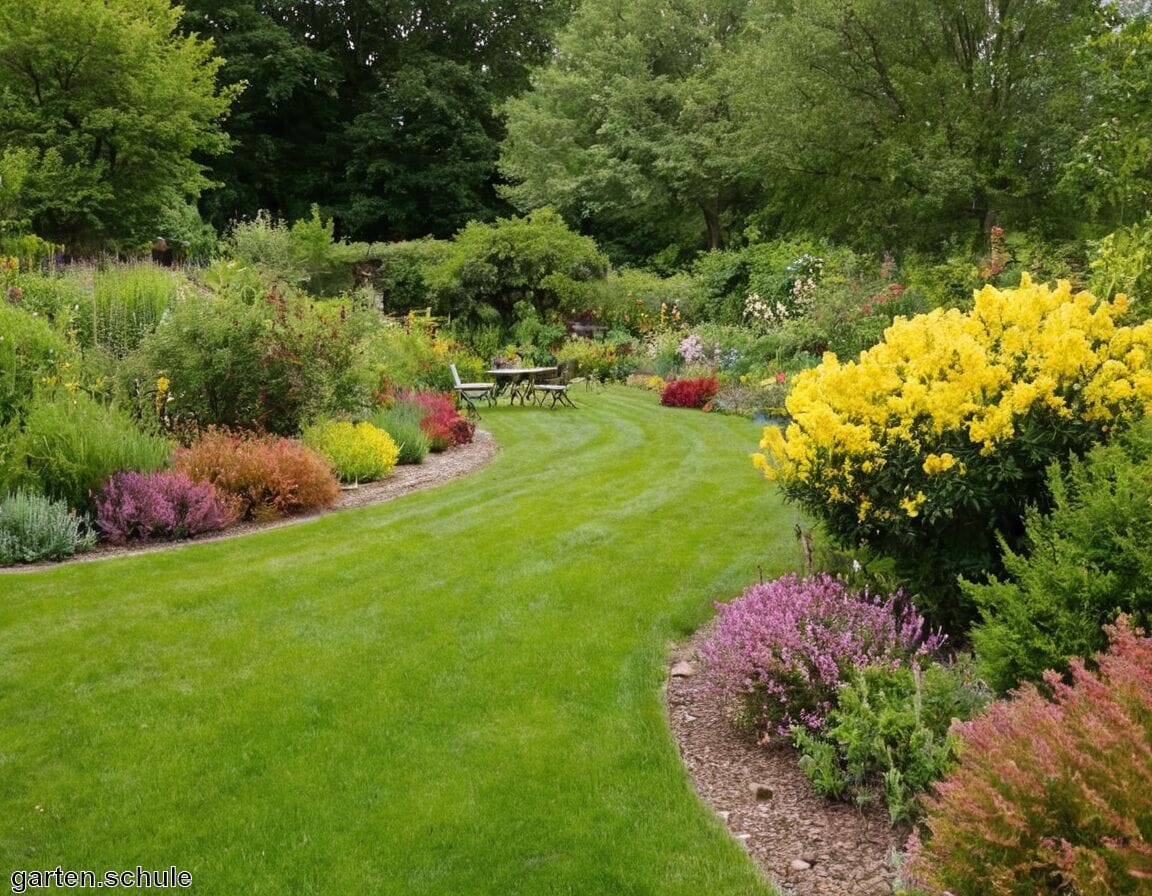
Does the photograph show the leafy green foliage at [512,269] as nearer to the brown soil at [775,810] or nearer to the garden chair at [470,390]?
the garden chair at [470,390]

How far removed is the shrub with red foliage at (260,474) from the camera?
757cm

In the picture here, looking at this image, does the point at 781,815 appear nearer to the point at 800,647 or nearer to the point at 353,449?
the point at 800,647

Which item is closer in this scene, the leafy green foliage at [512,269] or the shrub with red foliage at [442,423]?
the shrub with red foliage at [442,423]

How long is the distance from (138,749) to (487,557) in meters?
2.97

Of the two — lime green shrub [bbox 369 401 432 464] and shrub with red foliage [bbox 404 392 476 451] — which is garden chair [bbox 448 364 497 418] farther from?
lime green shrub [bbox 369 401 432 464]

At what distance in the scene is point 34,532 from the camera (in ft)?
20.9

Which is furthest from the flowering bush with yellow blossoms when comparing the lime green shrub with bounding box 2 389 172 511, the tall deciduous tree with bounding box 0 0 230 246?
the tall deciduous tree with bounding box 0 0 230 246

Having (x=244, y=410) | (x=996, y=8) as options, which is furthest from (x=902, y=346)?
(x=996, y=8)

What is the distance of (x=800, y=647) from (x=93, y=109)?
22542 mm

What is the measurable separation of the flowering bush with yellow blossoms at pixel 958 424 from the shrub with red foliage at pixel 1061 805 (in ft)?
5.87

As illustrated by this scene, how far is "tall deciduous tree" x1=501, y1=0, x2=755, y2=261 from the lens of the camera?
28312 mm

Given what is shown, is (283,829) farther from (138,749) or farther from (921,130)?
(921,130)

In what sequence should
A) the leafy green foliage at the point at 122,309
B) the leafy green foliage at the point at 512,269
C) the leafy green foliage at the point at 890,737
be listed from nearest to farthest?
the leafy green foliage at the point at 890,737
the leafy green foliage at the point at 122,309
the leafy green foliage at the point at 512,269

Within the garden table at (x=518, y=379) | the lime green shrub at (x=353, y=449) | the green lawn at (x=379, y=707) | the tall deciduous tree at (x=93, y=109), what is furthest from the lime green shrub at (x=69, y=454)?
the tall deciduous tree at (x=93, y=109)
